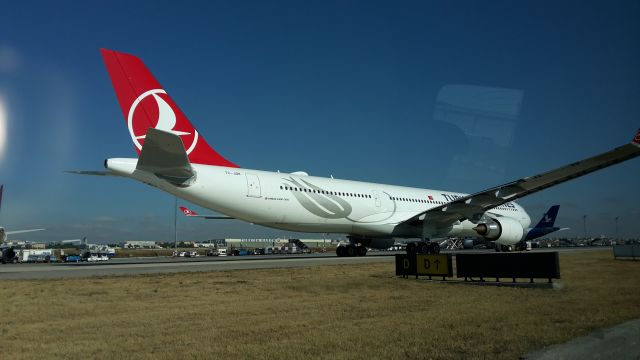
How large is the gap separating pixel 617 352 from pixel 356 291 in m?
6.92

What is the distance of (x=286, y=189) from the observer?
78.9ft

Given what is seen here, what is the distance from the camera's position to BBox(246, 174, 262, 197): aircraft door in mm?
22281

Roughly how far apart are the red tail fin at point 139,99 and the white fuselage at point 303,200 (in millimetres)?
1928

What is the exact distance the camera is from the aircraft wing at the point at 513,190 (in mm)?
22984

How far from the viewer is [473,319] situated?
806 cm

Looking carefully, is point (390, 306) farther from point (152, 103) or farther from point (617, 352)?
point (152, 103)

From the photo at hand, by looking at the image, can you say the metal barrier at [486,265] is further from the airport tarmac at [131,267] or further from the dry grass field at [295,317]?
the airport tarmac at [131,267]

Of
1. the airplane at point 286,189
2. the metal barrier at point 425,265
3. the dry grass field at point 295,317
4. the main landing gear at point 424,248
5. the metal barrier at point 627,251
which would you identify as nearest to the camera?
the dry grass field at point 295,317

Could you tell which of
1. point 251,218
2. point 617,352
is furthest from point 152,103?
point 617,352

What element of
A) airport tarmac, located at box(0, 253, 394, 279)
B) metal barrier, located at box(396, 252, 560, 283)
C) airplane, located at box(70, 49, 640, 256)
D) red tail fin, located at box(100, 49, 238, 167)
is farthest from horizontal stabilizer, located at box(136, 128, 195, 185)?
metal barrier, located at box(396, 252, 560, 283)

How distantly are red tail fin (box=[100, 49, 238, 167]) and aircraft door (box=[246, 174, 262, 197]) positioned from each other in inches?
120

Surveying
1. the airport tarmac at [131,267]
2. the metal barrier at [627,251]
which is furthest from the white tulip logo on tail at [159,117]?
the metal barrier at [627,251]

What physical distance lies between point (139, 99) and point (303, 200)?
936cm

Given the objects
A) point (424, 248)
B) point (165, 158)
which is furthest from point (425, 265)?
point (424, 248)
